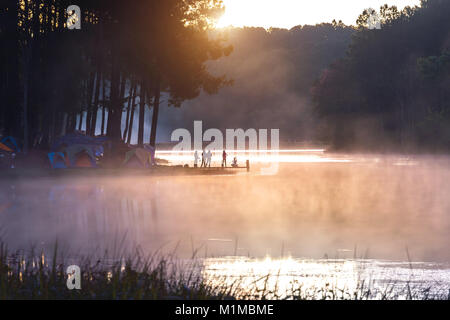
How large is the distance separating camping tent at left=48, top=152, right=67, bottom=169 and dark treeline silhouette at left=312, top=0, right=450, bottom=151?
51.4 metres

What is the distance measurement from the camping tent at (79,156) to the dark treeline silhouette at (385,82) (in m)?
49.7

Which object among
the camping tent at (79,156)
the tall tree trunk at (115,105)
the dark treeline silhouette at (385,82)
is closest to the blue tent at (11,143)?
the camping tent at (79,156)

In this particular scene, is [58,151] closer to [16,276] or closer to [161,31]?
[161,31]

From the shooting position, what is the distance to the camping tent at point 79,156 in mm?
44062

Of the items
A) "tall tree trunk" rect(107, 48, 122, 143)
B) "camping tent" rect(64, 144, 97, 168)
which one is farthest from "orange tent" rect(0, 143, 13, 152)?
"tall tree trunk" rect(107, 48, 122, 143)

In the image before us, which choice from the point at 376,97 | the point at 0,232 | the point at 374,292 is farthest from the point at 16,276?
the point at 376,97

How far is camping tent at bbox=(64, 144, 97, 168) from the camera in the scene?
44.1 meters

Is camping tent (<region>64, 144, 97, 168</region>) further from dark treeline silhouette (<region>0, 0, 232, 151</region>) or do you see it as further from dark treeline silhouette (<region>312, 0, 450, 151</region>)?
dark treeline silhouette (<region>312, 0, 450, 151</region>)

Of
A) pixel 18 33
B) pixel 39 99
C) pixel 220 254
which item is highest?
pixel 18 33

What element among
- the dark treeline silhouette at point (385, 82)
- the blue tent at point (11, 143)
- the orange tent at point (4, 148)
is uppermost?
the dark treeline silhouette at point (385, 82)

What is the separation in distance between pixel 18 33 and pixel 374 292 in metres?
40.8

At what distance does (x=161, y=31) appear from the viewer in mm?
47969

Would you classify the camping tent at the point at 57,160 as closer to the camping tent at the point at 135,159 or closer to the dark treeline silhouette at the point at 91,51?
the dark treeline silhouette at the point at 91,51

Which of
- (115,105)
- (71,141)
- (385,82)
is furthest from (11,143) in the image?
(385,82)
